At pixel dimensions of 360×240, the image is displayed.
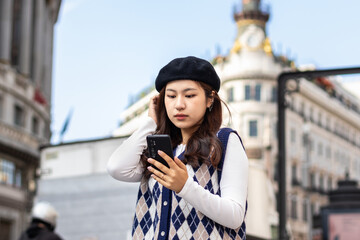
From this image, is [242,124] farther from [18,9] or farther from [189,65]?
[189,65]

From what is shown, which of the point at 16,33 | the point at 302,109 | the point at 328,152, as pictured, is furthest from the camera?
the point at 328,152

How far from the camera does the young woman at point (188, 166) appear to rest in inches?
93.2

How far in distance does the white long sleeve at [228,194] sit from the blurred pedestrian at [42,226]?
15.9 ft

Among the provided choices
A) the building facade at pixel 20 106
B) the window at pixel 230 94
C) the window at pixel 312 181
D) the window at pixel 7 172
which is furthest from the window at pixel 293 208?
the window at pixel 7 172

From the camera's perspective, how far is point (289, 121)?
6694cm

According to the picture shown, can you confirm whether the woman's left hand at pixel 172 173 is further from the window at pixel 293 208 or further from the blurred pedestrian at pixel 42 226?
the window at pixel 293 208

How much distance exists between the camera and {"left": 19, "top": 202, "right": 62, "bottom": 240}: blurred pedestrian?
7.04 metres

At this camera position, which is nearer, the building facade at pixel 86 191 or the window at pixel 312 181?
the building facade at pixel 86 191

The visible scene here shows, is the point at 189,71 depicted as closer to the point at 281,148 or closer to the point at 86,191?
the point at 86,191

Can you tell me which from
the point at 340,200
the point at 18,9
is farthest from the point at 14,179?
the point at 340,200

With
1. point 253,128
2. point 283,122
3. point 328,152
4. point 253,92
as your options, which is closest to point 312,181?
point 328,152

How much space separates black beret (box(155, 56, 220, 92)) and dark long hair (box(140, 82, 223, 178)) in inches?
1.4

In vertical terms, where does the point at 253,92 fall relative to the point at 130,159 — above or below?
above

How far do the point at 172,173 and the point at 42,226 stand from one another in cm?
511
